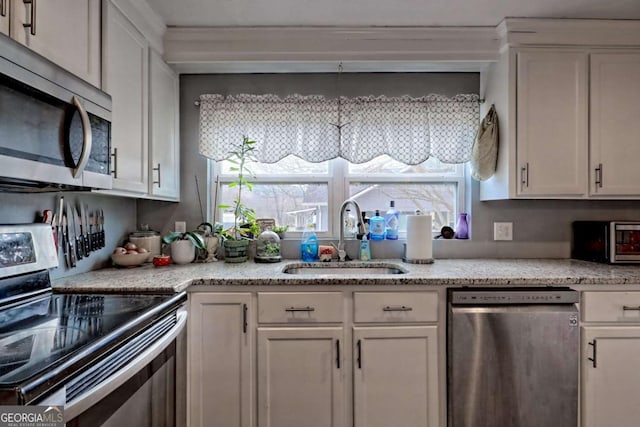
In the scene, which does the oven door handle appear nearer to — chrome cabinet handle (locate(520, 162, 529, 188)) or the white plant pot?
the white plant pot

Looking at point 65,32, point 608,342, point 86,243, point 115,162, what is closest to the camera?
point 65,32

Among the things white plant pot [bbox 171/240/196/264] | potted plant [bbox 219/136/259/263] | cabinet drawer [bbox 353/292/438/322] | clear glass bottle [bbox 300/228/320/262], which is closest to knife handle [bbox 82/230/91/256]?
white plant pot [bbox 171/240/196/264]

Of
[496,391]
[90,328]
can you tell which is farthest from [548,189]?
[90,328]

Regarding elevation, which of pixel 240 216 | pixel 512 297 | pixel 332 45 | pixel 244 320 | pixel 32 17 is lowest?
pixel 244 320

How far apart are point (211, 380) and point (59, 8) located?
158 cm

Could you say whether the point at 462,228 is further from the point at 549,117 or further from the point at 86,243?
the point at 86,243

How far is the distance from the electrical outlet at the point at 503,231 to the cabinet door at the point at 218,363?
167 cm

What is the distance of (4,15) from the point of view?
0.98 m

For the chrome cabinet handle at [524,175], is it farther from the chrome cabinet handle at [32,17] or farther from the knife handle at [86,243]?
the knife handle at [86,243]

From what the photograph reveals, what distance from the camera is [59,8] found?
3.92ft

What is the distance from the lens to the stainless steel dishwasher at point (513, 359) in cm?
160

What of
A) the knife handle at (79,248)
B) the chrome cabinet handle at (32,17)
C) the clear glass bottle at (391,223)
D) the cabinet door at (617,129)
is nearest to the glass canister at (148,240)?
the knife handle at (79,248)

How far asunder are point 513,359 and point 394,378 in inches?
21.5

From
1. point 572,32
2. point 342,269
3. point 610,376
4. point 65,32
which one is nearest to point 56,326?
point 65,32
